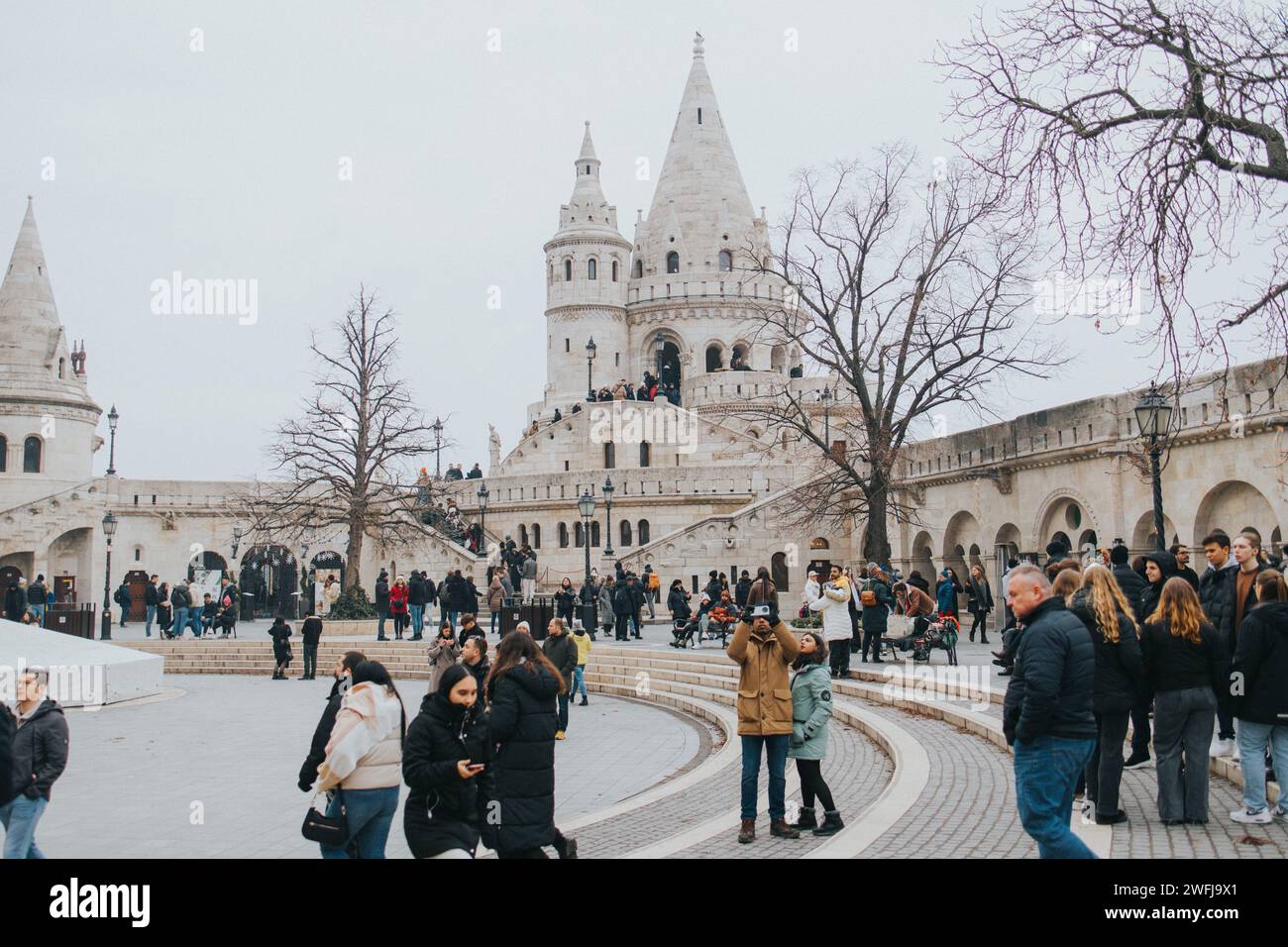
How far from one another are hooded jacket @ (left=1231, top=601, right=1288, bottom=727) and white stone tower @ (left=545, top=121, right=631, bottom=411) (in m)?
58.6

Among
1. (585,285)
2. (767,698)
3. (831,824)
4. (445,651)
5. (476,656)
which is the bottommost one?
(831,824)

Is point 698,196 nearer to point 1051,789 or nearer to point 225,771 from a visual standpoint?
point 225,771

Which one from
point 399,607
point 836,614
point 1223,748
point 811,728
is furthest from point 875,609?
point 399,607

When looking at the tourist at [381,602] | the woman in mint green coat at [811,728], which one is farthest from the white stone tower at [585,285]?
the woman in mint green coat at [811,728]

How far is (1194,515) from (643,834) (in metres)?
15.5

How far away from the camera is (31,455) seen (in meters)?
44.1

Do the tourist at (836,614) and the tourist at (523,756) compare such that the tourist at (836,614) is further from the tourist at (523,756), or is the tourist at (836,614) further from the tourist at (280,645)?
the tourist at (280,645)

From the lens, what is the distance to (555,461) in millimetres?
50000

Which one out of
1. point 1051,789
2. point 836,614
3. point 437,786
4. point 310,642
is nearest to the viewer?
point 1051,789

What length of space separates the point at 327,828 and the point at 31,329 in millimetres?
44844

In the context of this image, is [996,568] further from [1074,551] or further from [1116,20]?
[1116,20]

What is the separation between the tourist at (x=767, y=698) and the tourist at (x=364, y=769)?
2.62 m

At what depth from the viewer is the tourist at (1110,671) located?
7.24 metres

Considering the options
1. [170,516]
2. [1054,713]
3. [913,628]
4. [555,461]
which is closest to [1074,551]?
[913,628]
